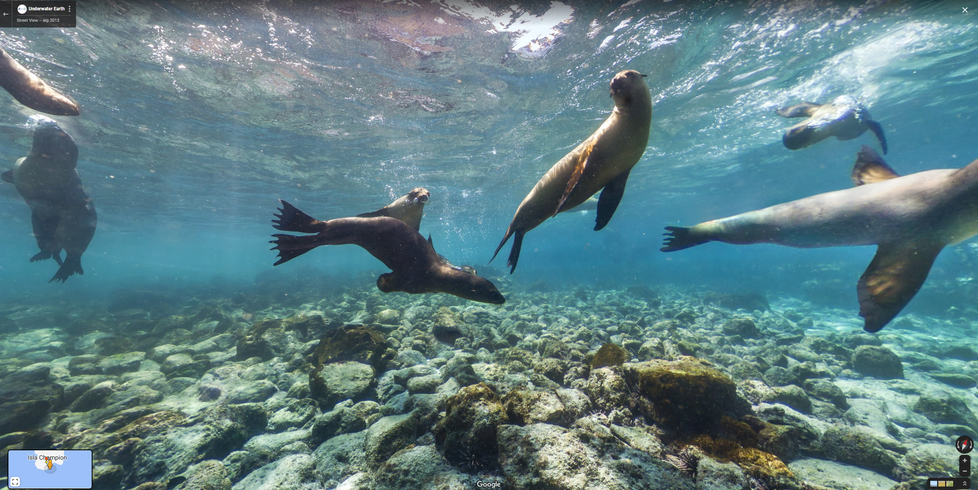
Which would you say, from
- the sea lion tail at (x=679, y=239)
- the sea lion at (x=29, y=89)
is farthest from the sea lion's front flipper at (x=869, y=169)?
the sea lion at (x=29, y=89)

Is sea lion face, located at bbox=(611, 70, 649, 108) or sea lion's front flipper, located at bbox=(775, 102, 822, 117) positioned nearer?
sea lion face, located at bbox=(611, 70, 649, 108)

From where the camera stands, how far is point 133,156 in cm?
1423

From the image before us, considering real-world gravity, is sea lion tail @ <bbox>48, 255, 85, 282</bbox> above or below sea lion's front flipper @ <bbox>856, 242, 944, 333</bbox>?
below

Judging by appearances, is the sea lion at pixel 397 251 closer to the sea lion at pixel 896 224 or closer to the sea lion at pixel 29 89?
the sea lion at pixel 29 89

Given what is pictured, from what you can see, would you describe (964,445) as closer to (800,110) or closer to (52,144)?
(800,110)

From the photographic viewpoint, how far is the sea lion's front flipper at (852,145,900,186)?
3551 millimetres

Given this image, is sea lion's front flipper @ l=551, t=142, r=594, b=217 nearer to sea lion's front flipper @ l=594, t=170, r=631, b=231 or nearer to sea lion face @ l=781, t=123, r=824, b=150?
sea lion's front flipper @ l=594, t=170, r=631, b=231

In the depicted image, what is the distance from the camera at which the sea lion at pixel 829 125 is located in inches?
241

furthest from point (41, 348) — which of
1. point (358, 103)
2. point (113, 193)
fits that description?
point (113, 193)

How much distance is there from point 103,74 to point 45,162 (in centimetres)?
416

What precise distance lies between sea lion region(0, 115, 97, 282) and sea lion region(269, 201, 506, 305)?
26.4 feet

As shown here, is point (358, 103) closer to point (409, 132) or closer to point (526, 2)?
point (409, 132)

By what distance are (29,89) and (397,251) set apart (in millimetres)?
5044

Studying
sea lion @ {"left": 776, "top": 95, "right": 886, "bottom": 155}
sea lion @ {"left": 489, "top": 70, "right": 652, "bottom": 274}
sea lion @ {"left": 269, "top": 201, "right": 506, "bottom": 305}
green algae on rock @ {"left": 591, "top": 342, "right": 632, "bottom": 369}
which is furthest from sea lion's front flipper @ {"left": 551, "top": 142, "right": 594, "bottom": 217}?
sea lion @ {"left": 776, "top": 95, "right": 886, "bottom": 155}
